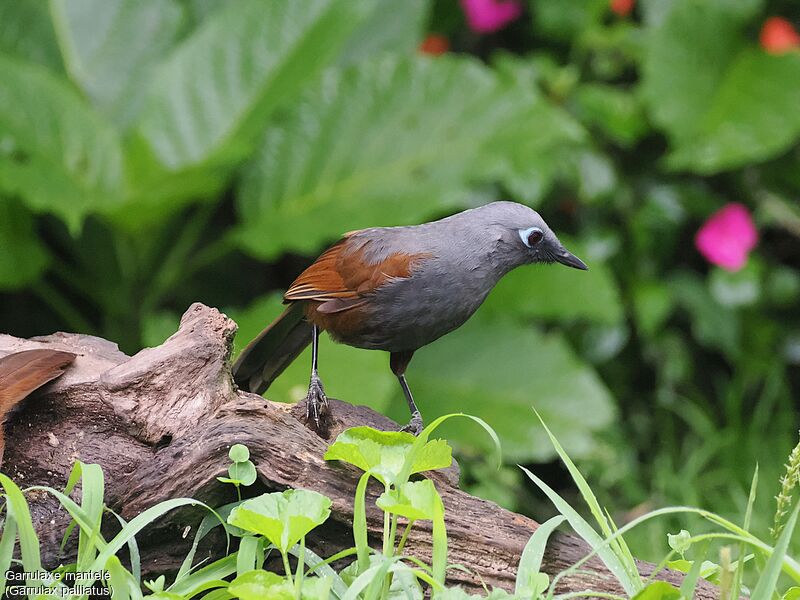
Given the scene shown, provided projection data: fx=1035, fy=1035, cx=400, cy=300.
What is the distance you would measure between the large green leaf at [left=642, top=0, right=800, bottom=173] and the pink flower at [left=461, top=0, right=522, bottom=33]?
2.70 feet

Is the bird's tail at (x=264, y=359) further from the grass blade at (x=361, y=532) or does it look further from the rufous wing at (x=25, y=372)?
the grass blade at (x=361, y=532)

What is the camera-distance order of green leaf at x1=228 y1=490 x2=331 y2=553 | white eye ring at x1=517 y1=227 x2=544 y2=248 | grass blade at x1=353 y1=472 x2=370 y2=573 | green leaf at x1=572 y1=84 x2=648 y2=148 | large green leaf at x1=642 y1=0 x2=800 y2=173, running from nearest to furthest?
green leaf at x1=228 y1=490 x2=331 y2=553 < grass blade at x1=353 y1=472 x2=370 y2=573 < white eye ring at x1=517 y1=227 x2=544 y2=248 < large green leaf at x1=642 y1=0 x2=800 y2=173 < green leaf at x1=572 y1=84 x2=648 y2=148

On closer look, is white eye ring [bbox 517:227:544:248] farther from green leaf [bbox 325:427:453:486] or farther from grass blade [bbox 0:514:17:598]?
grass blade [bbox 0:514:17:598]

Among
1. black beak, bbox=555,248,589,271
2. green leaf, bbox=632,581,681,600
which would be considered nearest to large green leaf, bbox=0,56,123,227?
black beak, bbox=555,248,589,271

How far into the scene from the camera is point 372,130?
4.89m

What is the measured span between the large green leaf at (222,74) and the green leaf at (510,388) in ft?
4.97

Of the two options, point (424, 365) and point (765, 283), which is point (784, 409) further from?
point (424, 365)

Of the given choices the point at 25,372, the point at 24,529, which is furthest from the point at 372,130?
the point at 24,529

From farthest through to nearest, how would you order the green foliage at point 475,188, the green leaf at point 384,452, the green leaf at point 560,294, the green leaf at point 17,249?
the green leaf at point 560,294 → the green foliage at point 475,188 → the green leaf at point 17,249 → the green leaf at point 384,452

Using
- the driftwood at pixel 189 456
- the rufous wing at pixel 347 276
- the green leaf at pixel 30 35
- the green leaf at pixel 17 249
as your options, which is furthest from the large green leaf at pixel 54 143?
the driftwood at pixel 189 456

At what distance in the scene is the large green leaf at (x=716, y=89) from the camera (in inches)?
205

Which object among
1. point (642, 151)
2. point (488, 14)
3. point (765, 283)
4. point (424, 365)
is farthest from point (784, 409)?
point (488, 14)

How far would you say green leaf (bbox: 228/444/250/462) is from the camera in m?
2.33

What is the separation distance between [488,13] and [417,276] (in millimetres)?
3221
